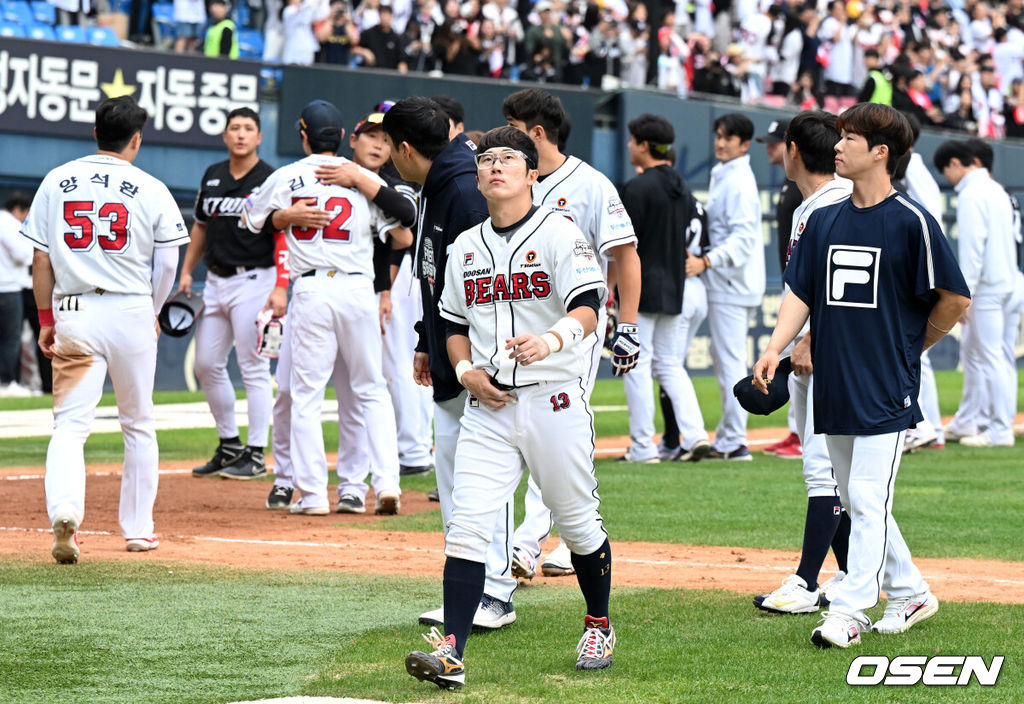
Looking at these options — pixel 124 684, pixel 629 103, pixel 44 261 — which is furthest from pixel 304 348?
pixel 629 103

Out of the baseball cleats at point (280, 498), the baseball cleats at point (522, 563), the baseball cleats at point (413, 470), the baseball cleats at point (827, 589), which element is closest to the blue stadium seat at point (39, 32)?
the baseball cleats at point (413, 470)

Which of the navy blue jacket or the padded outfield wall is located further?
the padded outfield wall

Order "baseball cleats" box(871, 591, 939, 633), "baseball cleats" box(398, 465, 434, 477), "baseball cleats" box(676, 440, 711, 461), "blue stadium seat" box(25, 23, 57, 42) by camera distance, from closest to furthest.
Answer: "baseball cleats" box(871, 591, 939, 633), "baseball cleats" box(398, 465, 434, 477), "baseball cleats" box(676, 440, 711, 461), "blue stadium seat" box(25, 23, 57, 42)

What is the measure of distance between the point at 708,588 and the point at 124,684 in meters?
2.84

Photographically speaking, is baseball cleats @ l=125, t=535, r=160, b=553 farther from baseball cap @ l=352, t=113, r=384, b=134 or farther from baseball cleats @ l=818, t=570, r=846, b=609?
baseball cleats @ l=818, t=570, r=846, b=609

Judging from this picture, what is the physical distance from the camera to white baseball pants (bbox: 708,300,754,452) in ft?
→ 39.5

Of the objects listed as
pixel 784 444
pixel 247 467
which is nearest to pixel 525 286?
pixel 247 467

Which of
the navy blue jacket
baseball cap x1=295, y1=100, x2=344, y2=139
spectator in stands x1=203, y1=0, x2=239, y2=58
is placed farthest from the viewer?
spectator in stands x1=203, y1=0, x2=239, y2=58

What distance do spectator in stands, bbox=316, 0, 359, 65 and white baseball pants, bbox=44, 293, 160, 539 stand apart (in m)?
13.0

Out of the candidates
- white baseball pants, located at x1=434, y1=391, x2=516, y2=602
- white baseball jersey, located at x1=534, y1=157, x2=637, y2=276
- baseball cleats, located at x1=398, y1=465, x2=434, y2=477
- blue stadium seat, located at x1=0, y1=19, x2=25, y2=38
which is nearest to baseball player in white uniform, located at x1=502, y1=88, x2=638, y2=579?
white baseball jersey, located at x1=534, y1=157, x2=637, y2=276

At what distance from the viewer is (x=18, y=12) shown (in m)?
18.3

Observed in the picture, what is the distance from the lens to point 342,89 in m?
19.0

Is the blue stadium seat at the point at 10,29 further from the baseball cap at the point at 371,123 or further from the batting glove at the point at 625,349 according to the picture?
the batting glove at the point at 625,349

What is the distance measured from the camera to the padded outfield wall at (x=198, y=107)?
17156 millimetres
